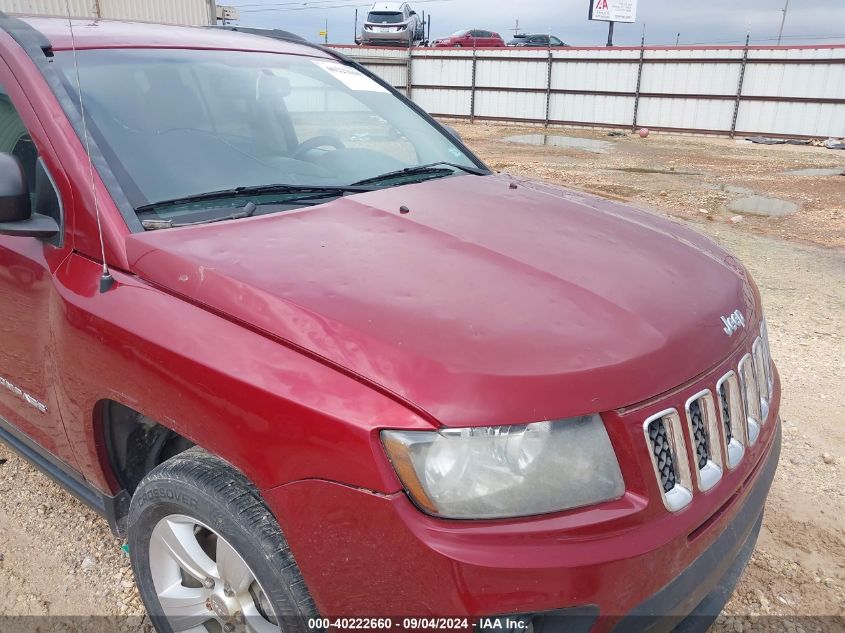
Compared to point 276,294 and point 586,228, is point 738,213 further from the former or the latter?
point 276,294

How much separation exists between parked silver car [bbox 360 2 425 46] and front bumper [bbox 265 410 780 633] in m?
27.3

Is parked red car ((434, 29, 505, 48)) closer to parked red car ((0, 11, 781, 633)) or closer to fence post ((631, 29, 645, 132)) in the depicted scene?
fence post ((631, 29, 645, 132))

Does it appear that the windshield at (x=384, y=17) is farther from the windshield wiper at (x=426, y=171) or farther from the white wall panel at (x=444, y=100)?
the windshield wiper at (x=426, y=171)

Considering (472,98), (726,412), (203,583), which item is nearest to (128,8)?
(472,98)

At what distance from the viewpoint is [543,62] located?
21094 millimetres

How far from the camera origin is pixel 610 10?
3344cm

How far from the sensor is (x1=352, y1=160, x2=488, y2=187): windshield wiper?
8.08 ft

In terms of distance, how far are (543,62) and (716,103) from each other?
544cm

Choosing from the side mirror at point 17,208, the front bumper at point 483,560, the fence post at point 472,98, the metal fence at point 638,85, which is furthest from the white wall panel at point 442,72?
the front bumper at point 483,560

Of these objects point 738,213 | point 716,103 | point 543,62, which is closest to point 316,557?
point 738,213

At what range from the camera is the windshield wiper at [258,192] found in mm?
1936

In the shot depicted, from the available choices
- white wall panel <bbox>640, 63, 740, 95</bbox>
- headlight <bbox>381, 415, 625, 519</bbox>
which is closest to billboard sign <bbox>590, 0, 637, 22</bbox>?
white wall panel <bbox>640, 63, 740, 95</bbox>

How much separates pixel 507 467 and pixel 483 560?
0.18 metres

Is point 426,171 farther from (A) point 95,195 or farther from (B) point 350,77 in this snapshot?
(A) point 95,195
